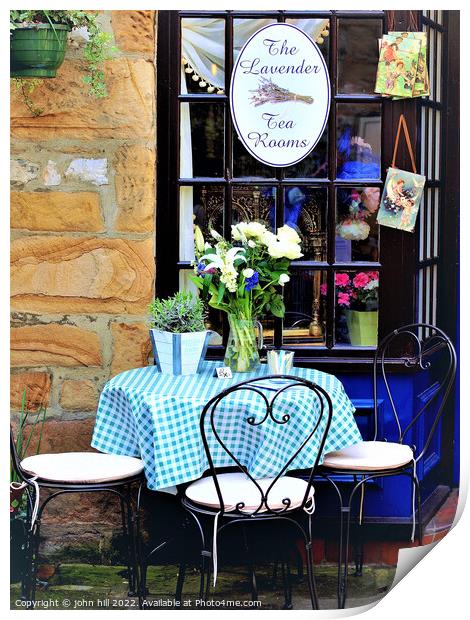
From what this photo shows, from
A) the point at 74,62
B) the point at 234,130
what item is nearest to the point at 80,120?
the point at 74,62

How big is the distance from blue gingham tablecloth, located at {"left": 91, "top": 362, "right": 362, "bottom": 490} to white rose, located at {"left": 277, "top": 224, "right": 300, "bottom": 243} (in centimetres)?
67

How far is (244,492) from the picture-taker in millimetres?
3861

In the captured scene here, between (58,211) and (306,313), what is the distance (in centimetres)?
122

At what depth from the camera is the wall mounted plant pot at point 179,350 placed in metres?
4.26

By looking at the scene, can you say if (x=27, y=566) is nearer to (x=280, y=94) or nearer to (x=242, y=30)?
(x=280, y=94)

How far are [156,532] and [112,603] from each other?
1.66ft

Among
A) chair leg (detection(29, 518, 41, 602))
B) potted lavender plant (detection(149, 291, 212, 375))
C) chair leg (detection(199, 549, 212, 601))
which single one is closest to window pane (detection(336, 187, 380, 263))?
potted lavender plant (detection(149, 291, 212, 375))

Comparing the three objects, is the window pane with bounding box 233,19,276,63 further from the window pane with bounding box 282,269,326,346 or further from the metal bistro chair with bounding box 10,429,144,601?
the metal bistro chair with bounding box 10,429,144,601

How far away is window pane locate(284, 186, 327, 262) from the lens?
471 centimetres

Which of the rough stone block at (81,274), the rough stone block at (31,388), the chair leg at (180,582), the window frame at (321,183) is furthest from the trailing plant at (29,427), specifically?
the chair leg at (180,582)

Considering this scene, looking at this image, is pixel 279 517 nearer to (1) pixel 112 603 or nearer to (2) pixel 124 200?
(1) pixel 112 603

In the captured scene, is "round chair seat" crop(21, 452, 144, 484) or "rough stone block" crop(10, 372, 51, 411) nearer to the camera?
"round chair seat" crop(21, 452, 144, 484)

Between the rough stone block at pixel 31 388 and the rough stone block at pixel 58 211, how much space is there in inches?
26.4

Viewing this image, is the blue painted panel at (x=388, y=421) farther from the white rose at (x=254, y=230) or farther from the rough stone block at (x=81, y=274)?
the rough stone block at (x=81, y=274)
